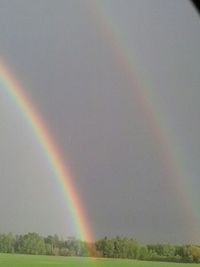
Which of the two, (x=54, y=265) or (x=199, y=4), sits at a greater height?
(x=199, y=4)

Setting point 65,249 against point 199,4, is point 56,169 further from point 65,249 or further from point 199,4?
point 199,4

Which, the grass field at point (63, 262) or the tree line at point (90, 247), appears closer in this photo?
the grass field at point (63, 262)

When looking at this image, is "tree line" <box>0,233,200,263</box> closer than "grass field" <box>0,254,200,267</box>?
No

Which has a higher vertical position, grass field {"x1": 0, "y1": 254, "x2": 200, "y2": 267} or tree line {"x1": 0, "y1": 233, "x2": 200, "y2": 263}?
tree line {"x1": 0, "y1": 233, "x2": 200, "y2": 263}

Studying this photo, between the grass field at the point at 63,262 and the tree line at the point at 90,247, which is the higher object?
the tree line at the point at 90,247

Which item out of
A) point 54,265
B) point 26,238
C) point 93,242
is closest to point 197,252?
point 93,242
